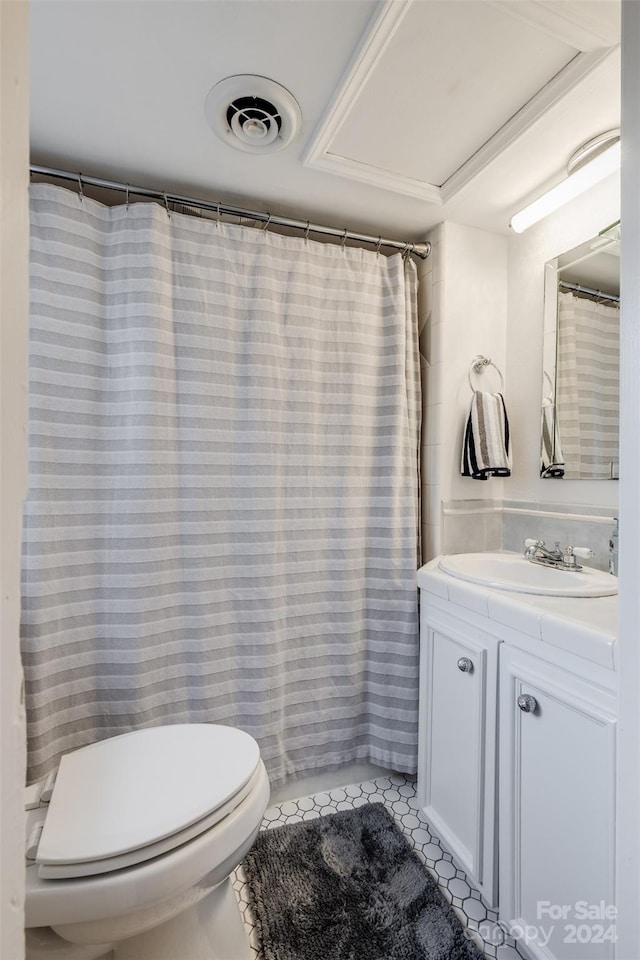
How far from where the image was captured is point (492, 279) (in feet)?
6.01

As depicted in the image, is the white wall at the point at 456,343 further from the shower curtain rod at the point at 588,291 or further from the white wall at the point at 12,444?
the white wall at the point at 12,444

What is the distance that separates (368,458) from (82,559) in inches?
40.3

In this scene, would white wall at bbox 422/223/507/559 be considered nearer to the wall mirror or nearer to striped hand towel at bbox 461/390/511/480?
striped hand towel at bbox 461/390/511/480

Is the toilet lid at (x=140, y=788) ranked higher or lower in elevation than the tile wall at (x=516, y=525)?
lower

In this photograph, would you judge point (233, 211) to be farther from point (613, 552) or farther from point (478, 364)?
point (613, 552)

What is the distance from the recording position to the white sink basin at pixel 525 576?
46.9 inches

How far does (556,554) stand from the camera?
1531mm

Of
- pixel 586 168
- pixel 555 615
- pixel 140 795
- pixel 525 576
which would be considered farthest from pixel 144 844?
pixel 586 168

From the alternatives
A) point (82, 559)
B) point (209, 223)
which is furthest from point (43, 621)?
point (209, 223)

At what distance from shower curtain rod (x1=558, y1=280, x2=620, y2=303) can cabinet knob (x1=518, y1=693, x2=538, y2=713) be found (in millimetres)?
1172

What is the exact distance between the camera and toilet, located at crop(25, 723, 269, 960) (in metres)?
0.85

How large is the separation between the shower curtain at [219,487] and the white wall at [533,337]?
0.40 meters

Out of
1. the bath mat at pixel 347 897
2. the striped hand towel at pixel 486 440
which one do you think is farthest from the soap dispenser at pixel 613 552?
the bath mat at pixel 347 897

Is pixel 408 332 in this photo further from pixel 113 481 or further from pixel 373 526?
pixel 113 481
